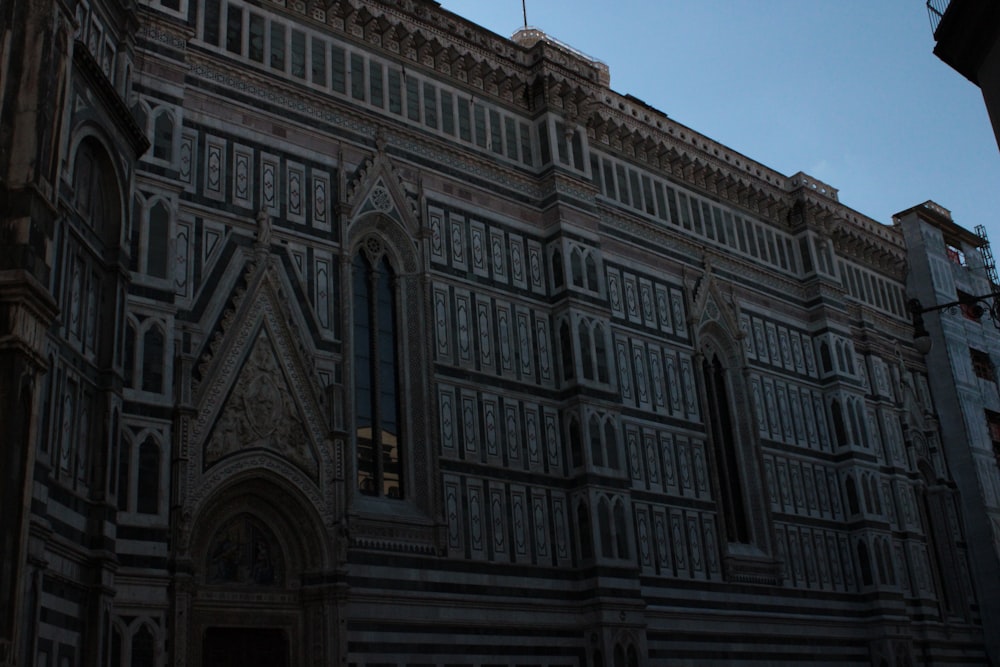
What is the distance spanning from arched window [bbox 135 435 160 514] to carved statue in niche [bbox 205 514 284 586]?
1.68 metres

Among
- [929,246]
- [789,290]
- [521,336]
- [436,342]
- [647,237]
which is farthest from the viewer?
[929,246]

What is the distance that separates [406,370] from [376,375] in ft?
2.01

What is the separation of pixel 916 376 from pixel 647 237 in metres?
13.1

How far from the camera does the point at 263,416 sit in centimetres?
1858

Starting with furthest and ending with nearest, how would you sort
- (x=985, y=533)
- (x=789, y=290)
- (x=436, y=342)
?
(x=985, y=533)
(x=789, y=290)
(x=436, y=342)

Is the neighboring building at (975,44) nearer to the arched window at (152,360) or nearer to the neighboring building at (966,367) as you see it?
the arched window at (152,360)

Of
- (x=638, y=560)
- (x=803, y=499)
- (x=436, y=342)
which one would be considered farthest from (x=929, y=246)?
(x=436, y=342)

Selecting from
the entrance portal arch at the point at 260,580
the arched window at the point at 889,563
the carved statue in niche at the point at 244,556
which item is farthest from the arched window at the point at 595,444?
the arched window at the point at 889,563

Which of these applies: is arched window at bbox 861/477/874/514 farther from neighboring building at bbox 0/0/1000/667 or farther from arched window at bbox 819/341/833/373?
arched window at bbox 819/341/833/373

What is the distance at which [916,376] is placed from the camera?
35719 millimetres

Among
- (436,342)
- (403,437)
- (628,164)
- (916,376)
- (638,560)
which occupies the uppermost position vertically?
(628,164)

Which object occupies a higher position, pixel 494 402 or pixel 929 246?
pixel 929 246

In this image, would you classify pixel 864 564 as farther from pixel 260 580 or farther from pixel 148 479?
pixel 148 479

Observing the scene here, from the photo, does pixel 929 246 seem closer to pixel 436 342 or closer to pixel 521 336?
pixel 521 336
